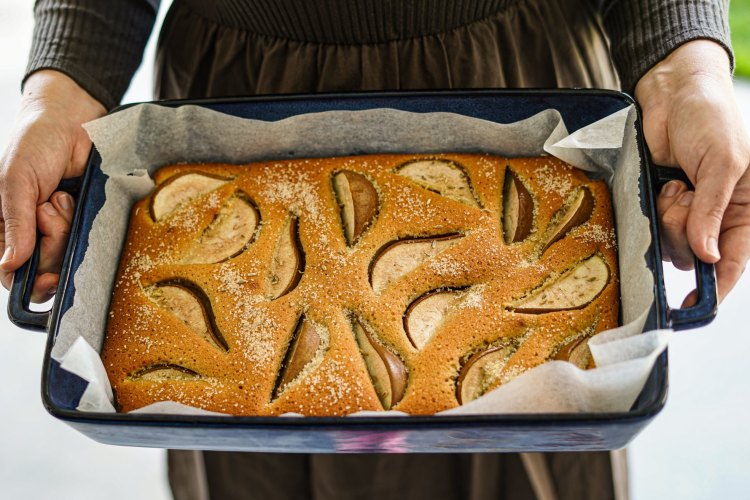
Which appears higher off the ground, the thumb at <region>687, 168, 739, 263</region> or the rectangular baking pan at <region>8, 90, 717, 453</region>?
the thumb at <region>687, 168, 739, 263</region>

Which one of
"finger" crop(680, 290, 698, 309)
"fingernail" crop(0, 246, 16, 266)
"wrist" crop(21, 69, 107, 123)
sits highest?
"wrist" crop(21, 69, 107, 123)

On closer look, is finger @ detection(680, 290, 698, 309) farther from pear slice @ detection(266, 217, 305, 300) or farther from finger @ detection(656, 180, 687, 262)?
pear slice @ detection(266, 217, 305, 300)

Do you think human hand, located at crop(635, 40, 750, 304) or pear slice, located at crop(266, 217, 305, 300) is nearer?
human hand, located at crop(635, 40, 750, 304)

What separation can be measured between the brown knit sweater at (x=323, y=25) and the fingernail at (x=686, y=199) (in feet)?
0.81

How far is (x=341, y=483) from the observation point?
1.45 metres

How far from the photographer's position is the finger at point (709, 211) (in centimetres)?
94

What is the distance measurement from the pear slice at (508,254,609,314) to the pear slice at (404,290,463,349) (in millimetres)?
92

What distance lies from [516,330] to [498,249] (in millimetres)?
140

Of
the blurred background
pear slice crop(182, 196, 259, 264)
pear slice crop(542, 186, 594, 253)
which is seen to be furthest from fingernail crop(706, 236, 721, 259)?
the blurred background

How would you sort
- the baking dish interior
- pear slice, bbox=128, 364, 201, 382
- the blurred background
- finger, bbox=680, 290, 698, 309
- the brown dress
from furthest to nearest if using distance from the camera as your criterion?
Result: the blurred background < the brown dress < pear slice, bbox=128, 364, 201, 382 < finger, bbox=680, 290, 698, 309 < the baking dish interior

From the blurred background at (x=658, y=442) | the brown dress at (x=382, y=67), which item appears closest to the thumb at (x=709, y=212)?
the brown dress at (x=382, y=67)

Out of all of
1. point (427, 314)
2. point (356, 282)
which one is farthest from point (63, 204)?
point (427, 314)

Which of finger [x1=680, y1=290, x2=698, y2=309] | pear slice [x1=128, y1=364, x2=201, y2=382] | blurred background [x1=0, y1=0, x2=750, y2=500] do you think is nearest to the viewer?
finger [x1=680, y1=290, x2=698, y2=309]

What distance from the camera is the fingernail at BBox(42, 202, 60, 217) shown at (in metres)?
1.11
